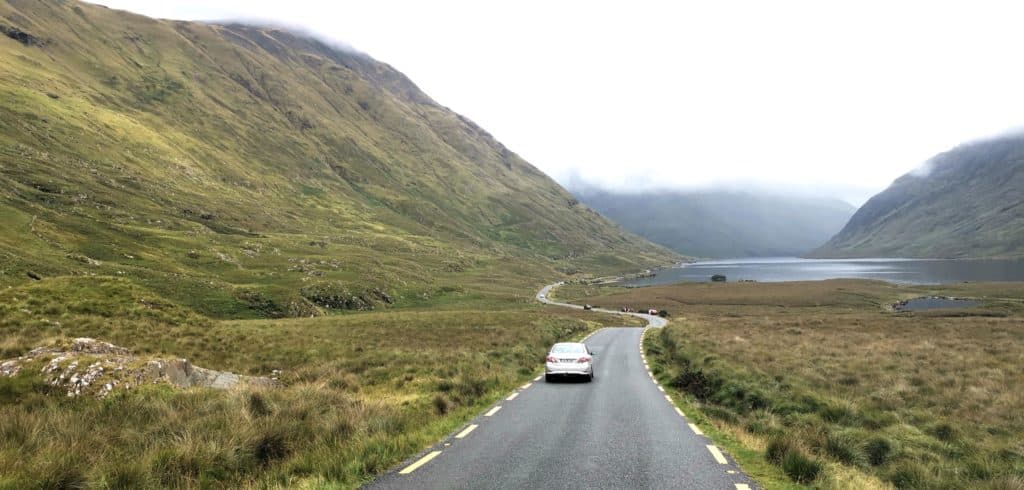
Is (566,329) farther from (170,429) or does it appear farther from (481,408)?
(170,429)

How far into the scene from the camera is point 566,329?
47.7 meters

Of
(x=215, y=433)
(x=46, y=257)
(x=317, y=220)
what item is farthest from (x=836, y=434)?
(x=317, y=220)

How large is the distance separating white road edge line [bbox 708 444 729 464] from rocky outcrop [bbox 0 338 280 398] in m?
13.3

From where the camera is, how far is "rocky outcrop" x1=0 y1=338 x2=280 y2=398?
12.4 m

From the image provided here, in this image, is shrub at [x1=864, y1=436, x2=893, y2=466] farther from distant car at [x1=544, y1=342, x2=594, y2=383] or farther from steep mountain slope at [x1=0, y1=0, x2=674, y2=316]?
steep mountain slope at [x1=0, y1=0, x2=674, y2=316]

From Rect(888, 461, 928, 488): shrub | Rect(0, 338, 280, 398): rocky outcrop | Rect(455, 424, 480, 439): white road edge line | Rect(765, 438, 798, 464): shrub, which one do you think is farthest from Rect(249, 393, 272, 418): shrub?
Rect(888, 461, 928, 488): shrub

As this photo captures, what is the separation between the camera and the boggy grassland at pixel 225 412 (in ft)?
23.4

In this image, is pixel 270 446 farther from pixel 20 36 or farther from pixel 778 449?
pixel 20 36

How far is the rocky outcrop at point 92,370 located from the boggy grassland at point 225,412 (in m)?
0.35

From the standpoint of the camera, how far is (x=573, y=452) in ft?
32.8

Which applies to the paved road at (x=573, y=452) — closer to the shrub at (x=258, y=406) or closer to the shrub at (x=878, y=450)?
the shrub at (x=258, y=406)

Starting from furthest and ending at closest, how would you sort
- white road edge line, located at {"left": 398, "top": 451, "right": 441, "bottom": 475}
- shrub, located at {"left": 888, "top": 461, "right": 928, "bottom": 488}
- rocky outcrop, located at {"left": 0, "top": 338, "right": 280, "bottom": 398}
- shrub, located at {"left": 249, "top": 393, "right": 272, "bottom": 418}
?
1. rocky outcrop, located at {"left": 0, "top": 338, "right": 280, "bottom": 398}
2. shrub, located at {"left": 249, "top": 393, "right": 272, "bottom": 418}
3. shrub, located at {"left": 888, "top": 461, "right": 928, "bottom": 488}
4. white road edge line, located at {"left": 398, "top": 451, "right": 441, "bottom": 475}

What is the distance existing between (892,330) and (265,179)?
17350 cm

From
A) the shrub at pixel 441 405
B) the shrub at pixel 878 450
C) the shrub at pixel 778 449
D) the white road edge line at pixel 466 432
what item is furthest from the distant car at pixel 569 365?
the shrub at pixel 778 449
